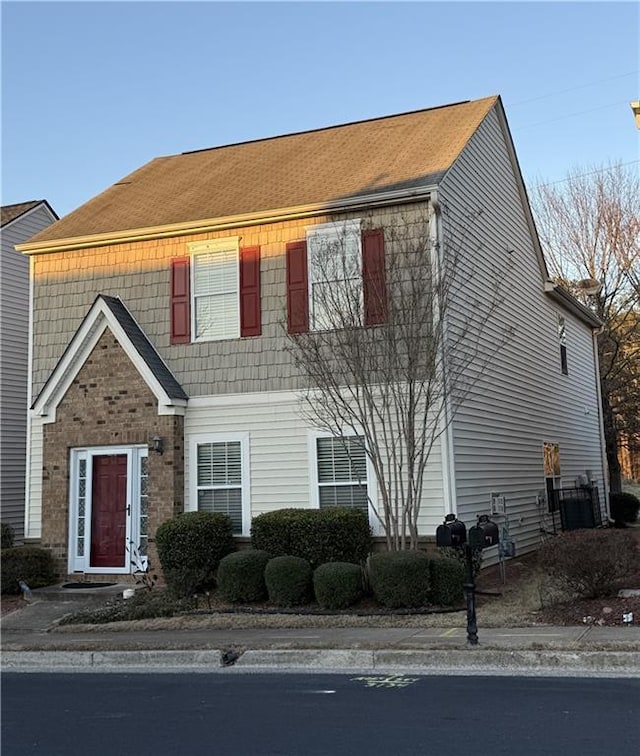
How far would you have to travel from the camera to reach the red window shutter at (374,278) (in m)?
13.3

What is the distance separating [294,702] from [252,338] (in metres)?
8.33

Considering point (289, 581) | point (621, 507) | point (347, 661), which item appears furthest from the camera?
point (621, 507)

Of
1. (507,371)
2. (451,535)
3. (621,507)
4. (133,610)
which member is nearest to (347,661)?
(451,535)

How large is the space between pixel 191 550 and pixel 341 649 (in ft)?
16.3

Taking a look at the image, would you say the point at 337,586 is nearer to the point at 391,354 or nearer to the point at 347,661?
the point at 347,661

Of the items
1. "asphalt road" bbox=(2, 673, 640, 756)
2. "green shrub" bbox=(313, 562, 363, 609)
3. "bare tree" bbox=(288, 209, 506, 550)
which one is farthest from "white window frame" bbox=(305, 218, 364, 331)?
"asphalt road" bbox=(2, 673, 640, 756)

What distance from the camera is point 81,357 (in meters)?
15.3

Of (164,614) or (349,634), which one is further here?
(164,614)

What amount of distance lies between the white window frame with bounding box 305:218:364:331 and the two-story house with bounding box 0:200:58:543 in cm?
926

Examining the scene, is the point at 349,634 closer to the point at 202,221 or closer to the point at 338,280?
the point at 338,280

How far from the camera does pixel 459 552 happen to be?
12609mm

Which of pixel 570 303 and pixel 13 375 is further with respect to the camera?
pixel 570 303

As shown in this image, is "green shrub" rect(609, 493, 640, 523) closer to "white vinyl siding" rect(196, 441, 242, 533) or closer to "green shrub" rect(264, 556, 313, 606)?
"white vinyl siding" rect(196, 441, 242, 533)

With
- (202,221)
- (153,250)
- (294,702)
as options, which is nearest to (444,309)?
(202,221)
